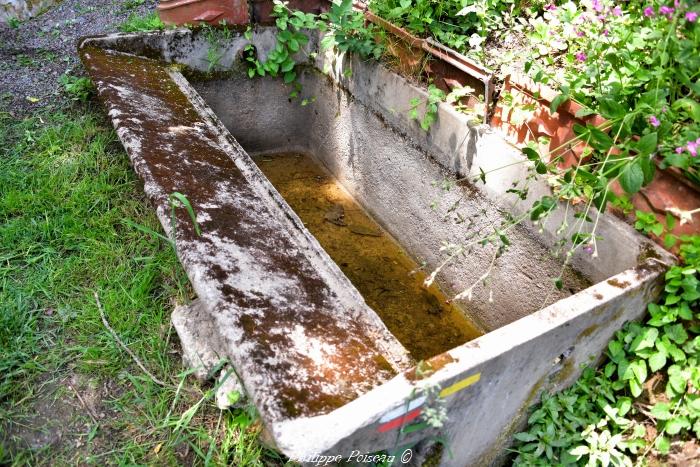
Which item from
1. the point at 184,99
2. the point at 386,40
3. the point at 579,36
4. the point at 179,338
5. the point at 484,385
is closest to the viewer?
the point at 484,385

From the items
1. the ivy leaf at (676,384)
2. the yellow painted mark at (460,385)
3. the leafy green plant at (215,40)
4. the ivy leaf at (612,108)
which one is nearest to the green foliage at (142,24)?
the leafy green plant at (215,40)

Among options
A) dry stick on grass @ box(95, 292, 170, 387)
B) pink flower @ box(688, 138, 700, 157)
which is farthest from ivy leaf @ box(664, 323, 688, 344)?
dry stick on grass @ box(95, 292, 170, 387)

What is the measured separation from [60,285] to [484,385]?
182 centimetres

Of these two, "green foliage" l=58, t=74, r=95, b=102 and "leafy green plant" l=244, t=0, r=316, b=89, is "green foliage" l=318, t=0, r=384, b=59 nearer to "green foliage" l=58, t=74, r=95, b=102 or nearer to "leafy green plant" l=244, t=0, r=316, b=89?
"leafy green plant" l=244, t=0, r=316, b=89

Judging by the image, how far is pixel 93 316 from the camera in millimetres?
2170

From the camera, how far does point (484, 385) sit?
180cm

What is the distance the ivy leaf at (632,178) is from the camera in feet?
6.31

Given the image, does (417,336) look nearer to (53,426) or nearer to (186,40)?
(53,426)

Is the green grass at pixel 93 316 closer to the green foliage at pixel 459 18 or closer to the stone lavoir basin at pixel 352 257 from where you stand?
the stone lavoir basin at pixel 352 257

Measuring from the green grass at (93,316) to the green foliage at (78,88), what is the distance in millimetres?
470

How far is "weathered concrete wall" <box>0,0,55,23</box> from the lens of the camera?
439 centimetres

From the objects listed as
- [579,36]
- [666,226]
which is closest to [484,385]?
[666,226]

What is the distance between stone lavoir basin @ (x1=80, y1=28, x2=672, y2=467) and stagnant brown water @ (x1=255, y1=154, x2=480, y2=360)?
0.01 meters

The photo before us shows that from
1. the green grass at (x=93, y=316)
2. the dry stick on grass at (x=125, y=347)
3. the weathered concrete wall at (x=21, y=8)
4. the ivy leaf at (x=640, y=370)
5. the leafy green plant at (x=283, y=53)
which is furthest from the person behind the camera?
the weathered concrete wall at (x=21, y=8)
